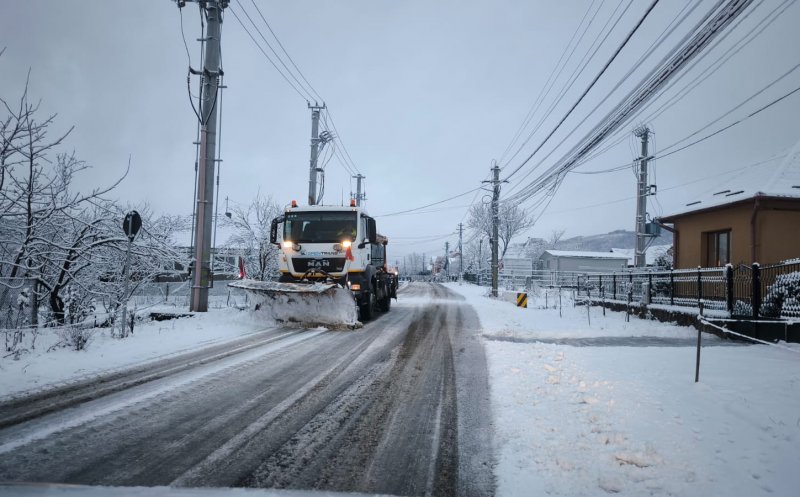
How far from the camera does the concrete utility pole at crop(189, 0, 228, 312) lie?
37.6ft

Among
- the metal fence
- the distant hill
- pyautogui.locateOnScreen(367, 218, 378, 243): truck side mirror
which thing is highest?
the distant hill

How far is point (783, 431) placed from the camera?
12.1 feet

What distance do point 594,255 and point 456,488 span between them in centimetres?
4945

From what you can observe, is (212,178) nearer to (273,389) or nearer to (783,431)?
(273,389)

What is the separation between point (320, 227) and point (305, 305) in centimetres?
223

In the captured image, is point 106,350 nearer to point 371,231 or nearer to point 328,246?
point 328,246

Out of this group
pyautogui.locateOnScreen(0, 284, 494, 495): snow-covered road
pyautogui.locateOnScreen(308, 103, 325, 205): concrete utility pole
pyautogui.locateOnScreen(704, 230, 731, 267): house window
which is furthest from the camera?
pyautogui.locateOnScreen(308, 103, 325, 205): concrete utility pole

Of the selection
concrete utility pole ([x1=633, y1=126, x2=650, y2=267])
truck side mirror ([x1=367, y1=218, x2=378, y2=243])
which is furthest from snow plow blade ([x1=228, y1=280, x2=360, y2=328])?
concrete utility pole ([x1=633, y1=126, x2=650, y2=267])

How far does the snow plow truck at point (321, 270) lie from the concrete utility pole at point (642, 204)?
56.2 ft

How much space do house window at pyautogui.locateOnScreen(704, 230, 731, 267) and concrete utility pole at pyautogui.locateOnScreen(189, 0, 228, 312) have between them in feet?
57.2

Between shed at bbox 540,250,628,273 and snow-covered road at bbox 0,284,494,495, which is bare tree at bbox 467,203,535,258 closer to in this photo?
shed at bbox 540,250,628,273

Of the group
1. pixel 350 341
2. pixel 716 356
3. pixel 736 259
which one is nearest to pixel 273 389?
pixel 350 341

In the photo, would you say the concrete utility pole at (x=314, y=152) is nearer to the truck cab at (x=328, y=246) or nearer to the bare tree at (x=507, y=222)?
the truck cab at (x=328, y=246)

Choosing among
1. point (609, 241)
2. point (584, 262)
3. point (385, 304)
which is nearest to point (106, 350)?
point (385, 304)
